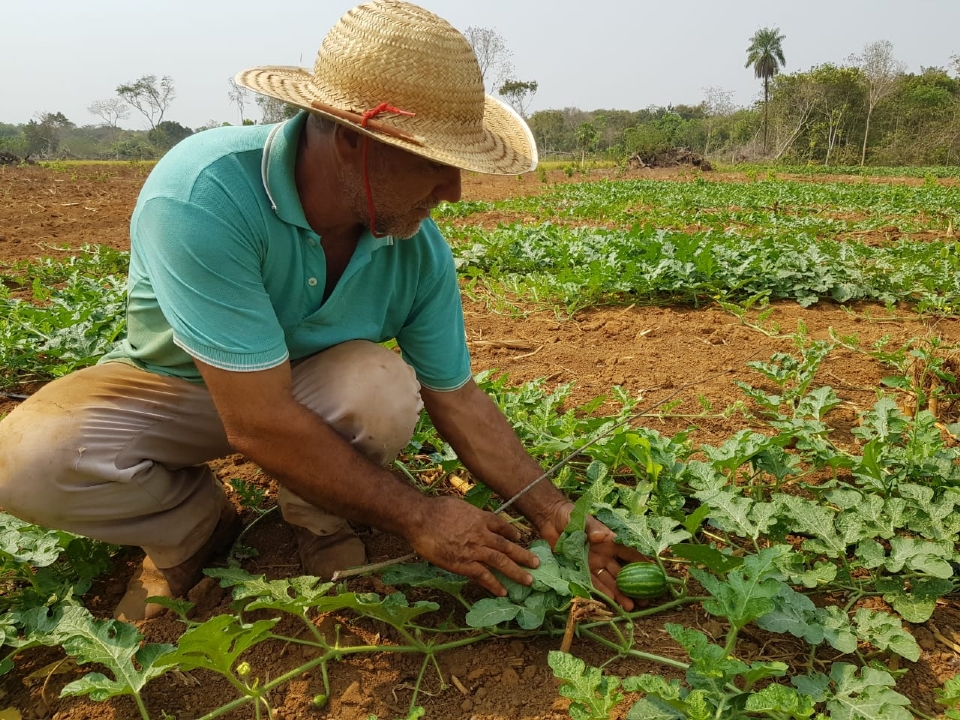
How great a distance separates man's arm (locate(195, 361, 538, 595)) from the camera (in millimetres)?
1895

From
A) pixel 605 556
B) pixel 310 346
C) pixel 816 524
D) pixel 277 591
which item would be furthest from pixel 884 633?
pixel 310 346

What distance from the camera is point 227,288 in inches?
75.0

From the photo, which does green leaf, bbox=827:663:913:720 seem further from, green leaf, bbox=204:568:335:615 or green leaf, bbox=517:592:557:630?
green leaf, bbox=204:568:335:615

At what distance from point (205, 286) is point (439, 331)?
84 centimetres

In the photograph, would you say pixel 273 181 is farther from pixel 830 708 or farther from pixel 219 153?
pixel 830 708

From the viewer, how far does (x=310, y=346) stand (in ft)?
7.71

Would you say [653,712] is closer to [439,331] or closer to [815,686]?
[815,686]

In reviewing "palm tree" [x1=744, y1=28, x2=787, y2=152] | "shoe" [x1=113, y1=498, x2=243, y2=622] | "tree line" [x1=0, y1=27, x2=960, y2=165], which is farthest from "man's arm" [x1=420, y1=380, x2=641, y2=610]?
"palm tree" [x1=744, y1=28, x2=787, y2=152]

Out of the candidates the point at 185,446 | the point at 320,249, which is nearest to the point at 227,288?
the point at 320,249

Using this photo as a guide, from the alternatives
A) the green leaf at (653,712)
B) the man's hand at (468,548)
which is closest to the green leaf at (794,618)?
the green leaf at (653,712)

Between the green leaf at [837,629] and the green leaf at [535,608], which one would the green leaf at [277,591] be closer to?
the green leaf at [535,608]

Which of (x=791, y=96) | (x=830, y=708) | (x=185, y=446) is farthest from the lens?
(x=791, y=96)

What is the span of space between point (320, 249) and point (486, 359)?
225 centimetres

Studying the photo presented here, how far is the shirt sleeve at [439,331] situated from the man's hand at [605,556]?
2.09 ft
